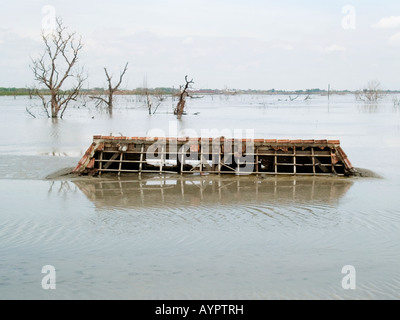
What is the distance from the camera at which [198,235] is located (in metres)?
10.0

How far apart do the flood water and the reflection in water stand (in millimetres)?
30

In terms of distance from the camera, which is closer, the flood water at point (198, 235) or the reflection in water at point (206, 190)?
the flood water at point (198, 235)

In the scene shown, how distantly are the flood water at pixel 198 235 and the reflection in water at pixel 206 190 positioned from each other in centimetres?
3

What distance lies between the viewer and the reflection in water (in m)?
13.3

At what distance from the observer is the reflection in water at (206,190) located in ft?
43.5

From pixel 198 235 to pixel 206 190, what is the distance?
467 centimetres

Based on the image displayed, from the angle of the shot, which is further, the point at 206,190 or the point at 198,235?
the point at 206,190

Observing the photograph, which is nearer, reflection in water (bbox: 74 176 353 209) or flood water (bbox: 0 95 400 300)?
flood water (bbox: 0 95 400 300)

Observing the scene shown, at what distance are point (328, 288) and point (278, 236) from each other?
8.30 ft

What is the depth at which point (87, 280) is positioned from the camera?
7.77 metres

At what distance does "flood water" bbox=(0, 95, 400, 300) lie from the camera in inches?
300

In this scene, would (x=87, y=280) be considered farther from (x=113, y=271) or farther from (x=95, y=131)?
(x=95, y=131)

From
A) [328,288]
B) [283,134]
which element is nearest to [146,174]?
[328,288]

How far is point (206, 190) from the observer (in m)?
14.7
